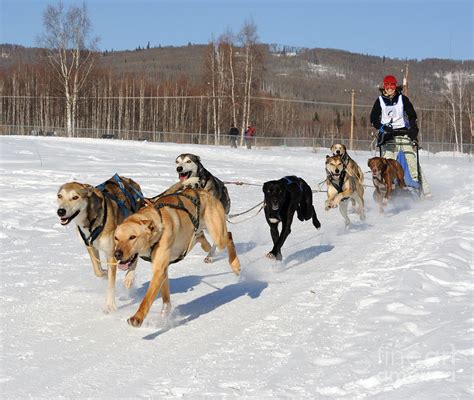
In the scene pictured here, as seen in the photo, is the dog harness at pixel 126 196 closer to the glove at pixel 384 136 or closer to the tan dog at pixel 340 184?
the tan dog at pixel 340 184

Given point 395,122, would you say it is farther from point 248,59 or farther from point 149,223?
point 248,59

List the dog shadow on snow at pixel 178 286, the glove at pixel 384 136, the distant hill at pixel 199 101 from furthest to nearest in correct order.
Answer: the distant hill at pixel 199 101 < the glove at pixel 384 136 < the dog shadow on snow at pixel 178 286

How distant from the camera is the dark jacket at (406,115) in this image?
11.3m

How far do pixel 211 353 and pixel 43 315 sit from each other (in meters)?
1.56

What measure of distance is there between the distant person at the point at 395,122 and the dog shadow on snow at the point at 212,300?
631 cm

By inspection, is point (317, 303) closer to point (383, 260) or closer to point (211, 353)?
point (211, 353)

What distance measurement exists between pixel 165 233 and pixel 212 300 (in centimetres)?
103

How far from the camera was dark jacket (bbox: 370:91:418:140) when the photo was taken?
37.2ft

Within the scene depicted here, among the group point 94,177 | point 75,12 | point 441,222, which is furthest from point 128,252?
point 75,12

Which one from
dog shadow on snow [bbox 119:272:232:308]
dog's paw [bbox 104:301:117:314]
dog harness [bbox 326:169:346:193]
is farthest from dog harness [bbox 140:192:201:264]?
dog harness [bbox 326:169:346:193]

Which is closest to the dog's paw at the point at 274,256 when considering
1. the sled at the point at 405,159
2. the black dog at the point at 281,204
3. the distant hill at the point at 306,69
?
the black dog at the point at 281,204

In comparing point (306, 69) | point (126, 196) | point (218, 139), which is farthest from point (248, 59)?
point (306, 69)

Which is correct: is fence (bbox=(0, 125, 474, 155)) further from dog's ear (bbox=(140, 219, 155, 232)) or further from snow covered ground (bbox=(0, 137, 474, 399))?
dog's ear (bbox=(140, 219, 155, 232))

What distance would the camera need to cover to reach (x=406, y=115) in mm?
11461
